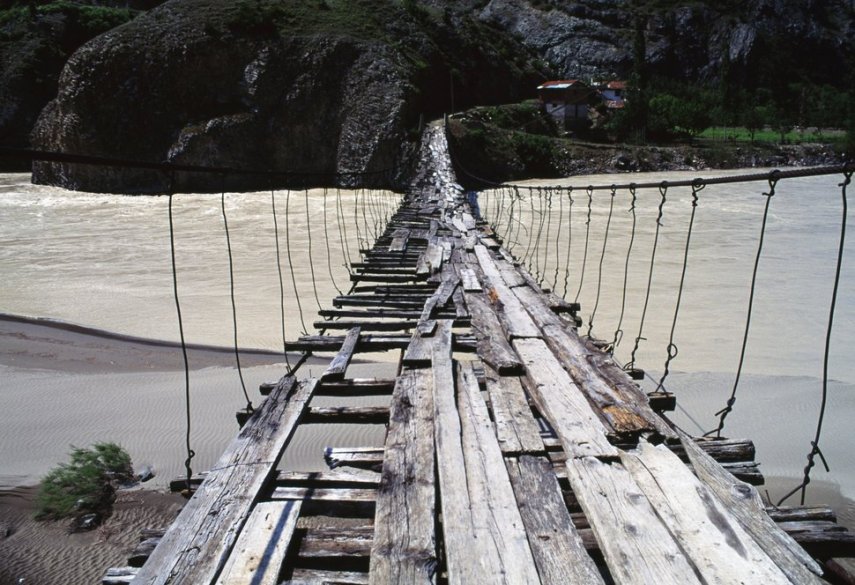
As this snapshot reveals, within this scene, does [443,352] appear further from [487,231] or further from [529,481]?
[487,231]

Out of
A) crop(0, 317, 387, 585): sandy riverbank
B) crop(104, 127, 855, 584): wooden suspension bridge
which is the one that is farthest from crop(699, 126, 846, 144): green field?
crop(104, 127, 855, 584): wooden suspension bridge

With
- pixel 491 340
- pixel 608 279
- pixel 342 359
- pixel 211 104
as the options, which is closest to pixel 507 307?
pixel 491 340

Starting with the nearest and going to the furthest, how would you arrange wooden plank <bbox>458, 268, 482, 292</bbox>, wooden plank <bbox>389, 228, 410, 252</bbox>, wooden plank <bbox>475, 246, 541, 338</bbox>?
wooden plank <bbox>475, 246, 541, 338</bbox> → wooden plank <bbox>458, 268, 482, 292</bbox> → wooden plank <bbox>389, 228, 410, 252</bbox>

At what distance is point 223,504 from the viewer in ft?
6.97

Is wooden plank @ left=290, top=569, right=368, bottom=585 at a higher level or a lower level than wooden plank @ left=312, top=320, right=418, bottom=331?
lower

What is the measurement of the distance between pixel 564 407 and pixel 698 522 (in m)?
0.89

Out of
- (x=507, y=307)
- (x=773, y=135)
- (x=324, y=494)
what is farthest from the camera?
(x=773, y=135)

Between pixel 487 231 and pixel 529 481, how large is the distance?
7111 mm

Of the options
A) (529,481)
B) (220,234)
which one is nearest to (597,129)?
(220,234)

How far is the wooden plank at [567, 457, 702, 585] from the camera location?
1.74 m

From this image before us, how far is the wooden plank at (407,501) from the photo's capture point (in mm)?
1813

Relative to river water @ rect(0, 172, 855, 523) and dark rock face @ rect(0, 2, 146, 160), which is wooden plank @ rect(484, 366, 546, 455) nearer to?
river water @ rect(0, 172, 855, 523)

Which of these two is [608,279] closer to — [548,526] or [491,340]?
[491,340]

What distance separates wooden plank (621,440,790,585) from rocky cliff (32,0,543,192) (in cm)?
1876
